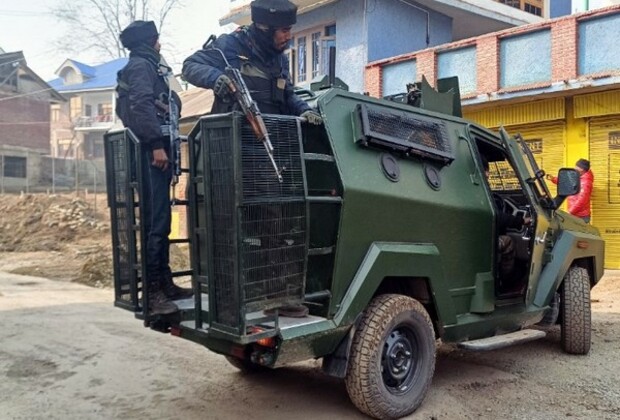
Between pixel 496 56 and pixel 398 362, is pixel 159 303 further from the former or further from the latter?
pixel 496 56

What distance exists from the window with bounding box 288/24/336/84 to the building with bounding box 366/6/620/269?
476 centimetres

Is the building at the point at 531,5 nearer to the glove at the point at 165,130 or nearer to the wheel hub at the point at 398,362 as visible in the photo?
the glove at the point at 165,130

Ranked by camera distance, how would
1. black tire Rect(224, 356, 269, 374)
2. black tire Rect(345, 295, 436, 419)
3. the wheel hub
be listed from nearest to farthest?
black tire Rect(345, 295, 436, 419) → the wheel hub → black tire Rect(224, 356, 269, 374)

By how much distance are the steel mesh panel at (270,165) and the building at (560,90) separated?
8.16 m

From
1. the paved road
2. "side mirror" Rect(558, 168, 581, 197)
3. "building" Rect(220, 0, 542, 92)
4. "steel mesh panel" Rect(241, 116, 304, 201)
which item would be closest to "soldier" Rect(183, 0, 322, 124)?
"steel mesh panel" Rect(241, 116, 304, 201)

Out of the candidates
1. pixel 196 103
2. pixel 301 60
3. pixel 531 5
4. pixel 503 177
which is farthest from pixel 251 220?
pixel 531 5

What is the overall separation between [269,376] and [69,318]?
3.79 metres

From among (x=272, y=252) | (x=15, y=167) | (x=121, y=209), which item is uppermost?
(x=15, y=167)

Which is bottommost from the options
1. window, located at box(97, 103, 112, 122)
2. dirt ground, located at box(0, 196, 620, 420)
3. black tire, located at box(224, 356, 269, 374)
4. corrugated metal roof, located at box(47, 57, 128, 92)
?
dirt ground, located at box(0, 196, 620, 420)

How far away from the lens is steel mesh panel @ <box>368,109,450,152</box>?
4.34 m

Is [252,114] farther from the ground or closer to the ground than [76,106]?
closer to the ground

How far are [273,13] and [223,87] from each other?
0.93 meters

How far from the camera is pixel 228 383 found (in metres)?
4.97

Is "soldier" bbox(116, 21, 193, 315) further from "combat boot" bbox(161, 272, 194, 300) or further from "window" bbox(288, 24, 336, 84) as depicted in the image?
"window" bbox(288, 24, 336, 84)
